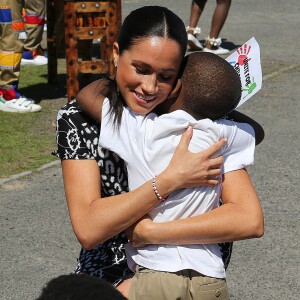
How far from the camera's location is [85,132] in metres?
2.71

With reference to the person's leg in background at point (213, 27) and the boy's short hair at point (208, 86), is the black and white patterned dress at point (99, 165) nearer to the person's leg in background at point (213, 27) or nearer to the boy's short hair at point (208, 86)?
the boy's short hair at point (208, 86)

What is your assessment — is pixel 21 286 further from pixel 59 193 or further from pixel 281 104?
pixel 281 104

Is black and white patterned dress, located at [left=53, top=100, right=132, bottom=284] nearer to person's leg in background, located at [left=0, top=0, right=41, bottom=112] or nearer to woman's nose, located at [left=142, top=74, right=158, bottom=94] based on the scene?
woman's nose, located at [left=142, top=74, right=158, bottom=94]

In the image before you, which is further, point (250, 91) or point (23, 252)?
point (23, 252)

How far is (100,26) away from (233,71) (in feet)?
17.0

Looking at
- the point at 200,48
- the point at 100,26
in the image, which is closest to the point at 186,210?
the point at 100,26

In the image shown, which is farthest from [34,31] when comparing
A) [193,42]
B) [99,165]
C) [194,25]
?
[99,165]

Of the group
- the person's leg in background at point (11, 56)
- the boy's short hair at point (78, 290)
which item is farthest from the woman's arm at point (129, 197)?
the person's leg in background at point (11, 56)

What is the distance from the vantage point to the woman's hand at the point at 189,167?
2471mm

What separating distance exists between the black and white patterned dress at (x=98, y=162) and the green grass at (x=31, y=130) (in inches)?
136

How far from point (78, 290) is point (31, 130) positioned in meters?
5.63

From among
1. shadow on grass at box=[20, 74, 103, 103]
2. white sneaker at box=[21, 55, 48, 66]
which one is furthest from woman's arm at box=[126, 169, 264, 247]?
white sneaker at box=[21, 55, 48, 66]

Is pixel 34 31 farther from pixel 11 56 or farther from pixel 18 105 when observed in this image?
pixel 18 105

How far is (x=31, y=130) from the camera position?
730 centimetres
